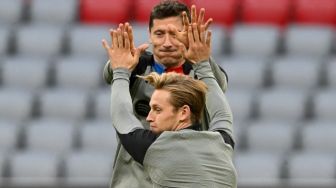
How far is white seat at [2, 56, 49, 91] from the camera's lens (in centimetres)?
1016

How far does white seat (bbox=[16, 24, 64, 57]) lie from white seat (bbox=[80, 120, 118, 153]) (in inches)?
44.9

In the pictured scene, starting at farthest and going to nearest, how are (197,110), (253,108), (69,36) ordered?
(69,36) < (253,108) < (197,110)

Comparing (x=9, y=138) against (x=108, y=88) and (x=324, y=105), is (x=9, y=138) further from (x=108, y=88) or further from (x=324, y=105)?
(x=324, y=105)

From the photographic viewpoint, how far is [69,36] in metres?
10.4

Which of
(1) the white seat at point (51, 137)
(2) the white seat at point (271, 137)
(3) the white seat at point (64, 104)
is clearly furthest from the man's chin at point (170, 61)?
(3) the white seat at point (64, 104)

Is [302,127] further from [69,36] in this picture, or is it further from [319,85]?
[69,36]

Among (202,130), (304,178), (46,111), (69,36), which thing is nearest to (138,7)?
(69,36)

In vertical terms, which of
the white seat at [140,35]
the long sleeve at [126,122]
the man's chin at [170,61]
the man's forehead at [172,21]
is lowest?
the white seat at [140,35]

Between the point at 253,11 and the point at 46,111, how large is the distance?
6.13 feet

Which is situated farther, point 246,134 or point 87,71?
point 87,71

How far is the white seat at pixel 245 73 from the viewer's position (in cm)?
985

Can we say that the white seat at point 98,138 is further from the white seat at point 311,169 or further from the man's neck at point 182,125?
the man's neck at point 182,125

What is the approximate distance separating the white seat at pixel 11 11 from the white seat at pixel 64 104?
108 cm

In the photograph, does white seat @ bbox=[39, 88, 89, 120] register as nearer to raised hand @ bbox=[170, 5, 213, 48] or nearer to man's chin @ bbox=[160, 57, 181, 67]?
man's chin @ bbox=[160, 57, 181, 67]
